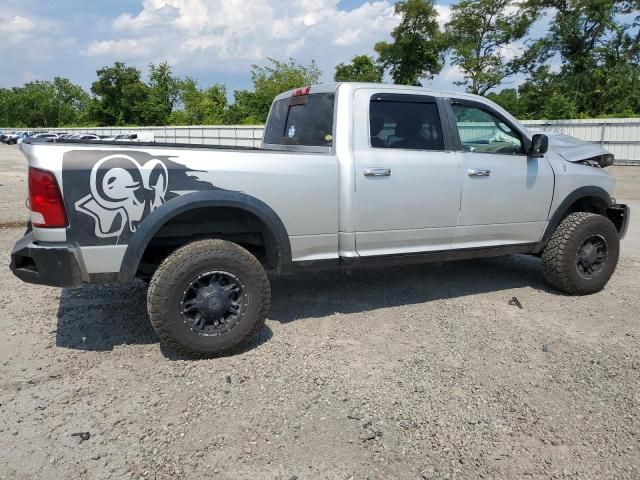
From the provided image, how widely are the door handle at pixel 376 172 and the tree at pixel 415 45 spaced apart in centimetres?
3350

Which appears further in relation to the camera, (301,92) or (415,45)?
(415,45)

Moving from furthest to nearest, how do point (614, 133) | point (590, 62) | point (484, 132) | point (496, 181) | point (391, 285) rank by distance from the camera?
point (590, 62) < point (614, 133) < point (391, 285) < point (484, 132) < point (496, 181)

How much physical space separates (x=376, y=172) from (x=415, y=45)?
115 feet

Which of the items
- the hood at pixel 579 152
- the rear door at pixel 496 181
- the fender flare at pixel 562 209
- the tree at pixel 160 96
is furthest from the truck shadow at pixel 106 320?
the tree at pixel 160 96

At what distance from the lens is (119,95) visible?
58.9 metres

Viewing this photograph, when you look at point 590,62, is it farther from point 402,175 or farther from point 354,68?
point 402,175

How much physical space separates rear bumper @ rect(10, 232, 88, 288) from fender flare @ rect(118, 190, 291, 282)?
10.5 inches

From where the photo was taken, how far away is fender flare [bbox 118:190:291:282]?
3.44 metres

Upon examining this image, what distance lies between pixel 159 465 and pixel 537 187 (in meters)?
3.98


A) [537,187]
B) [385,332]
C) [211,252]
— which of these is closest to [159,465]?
[211,252]

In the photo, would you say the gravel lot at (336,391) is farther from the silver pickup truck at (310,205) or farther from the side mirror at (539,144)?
the side mirror at (539,144)

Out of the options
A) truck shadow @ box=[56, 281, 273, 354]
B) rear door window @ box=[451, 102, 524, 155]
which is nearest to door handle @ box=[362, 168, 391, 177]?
rear door window @ box=[451, 102, 524, 155]

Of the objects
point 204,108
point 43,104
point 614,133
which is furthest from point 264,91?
point 43,104

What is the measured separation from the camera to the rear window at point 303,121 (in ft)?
14.4
